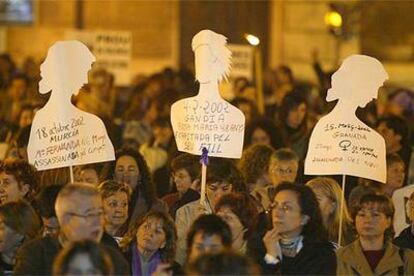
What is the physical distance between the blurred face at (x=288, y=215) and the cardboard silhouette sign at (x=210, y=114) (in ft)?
6.03

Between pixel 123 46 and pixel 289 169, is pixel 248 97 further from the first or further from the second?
pixel 289 169

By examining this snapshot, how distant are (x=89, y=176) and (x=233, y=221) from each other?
2509 mm

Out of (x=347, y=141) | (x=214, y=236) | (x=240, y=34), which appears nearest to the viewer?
(x=214, y=236)

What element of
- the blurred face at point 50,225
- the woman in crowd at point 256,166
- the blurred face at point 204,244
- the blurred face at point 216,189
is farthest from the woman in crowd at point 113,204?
the blurred face at point 204,244

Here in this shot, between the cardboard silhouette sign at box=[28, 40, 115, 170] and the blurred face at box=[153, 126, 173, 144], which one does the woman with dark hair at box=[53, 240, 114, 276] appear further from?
the blurred face at box=[153, 126, 173, 144]

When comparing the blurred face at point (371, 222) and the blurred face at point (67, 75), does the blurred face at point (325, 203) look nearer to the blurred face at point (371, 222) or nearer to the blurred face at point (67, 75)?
the blurred face at point (371, 222)

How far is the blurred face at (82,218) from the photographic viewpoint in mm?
9211

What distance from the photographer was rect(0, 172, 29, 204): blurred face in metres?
11.6

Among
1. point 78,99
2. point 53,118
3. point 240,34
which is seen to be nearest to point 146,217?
point 53,118

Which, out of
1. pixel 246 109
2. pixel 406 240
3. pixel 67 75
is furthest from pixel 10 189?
pixel 246 109

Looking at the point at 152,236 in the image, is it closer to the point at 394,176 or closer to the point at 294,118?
the point at 394,176

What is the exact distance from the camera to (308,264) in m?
10.1

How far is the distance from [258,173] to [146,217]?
111 inches

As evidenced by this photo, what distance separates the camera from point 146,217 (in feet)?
34.9
